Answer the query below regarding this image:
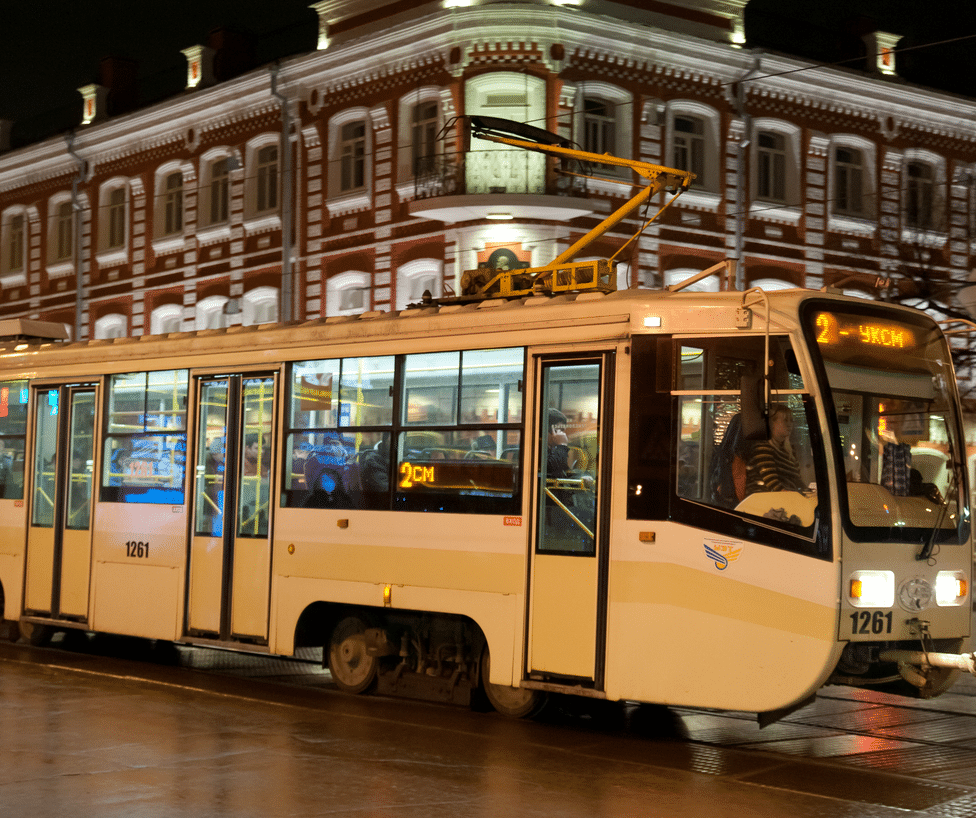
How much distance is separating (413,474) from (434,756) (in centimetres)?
265

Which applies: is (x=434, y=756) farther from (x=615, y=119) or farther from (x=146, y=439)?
(x=615, y=119)

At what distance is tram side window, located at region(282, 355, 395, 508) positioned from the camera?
11273 mm

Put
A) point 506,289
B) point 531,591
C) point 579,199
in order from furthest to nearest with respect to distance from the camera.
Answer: point 579,199 → point 506,289 → point 531,591

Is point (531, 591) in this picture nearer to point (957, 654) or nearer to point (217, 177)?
point (957, 654)

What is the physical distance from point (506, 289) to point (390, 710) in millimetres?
3489

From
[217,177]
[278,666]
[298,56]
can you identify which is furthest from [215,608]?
[217,177]

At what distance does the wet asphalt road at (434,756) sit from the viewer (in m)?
7.68

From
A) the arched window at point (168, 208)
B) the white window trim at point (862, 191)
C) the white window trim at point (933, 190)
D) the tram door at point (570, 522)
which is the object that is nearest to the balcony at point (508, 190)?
the white window trim at point (862, 191)

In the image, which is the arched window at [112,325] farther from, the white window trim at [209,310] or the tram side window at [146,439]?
the tram side window at [146,439]

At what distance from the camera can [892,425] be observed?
9.43 m

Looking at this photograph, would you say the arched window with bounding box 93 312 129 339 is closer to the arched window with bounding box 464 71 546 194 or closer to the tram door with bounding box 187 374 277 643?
the arched window with bounding box 464 71 546 194

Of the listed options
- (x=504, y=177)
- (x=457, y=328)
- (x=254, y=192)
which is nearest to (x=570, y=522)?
(x=457, y=328)

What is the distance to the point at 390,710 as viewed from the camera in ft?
35.9

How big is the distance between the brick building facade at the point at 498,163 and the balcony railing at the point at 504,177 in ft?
0.12
